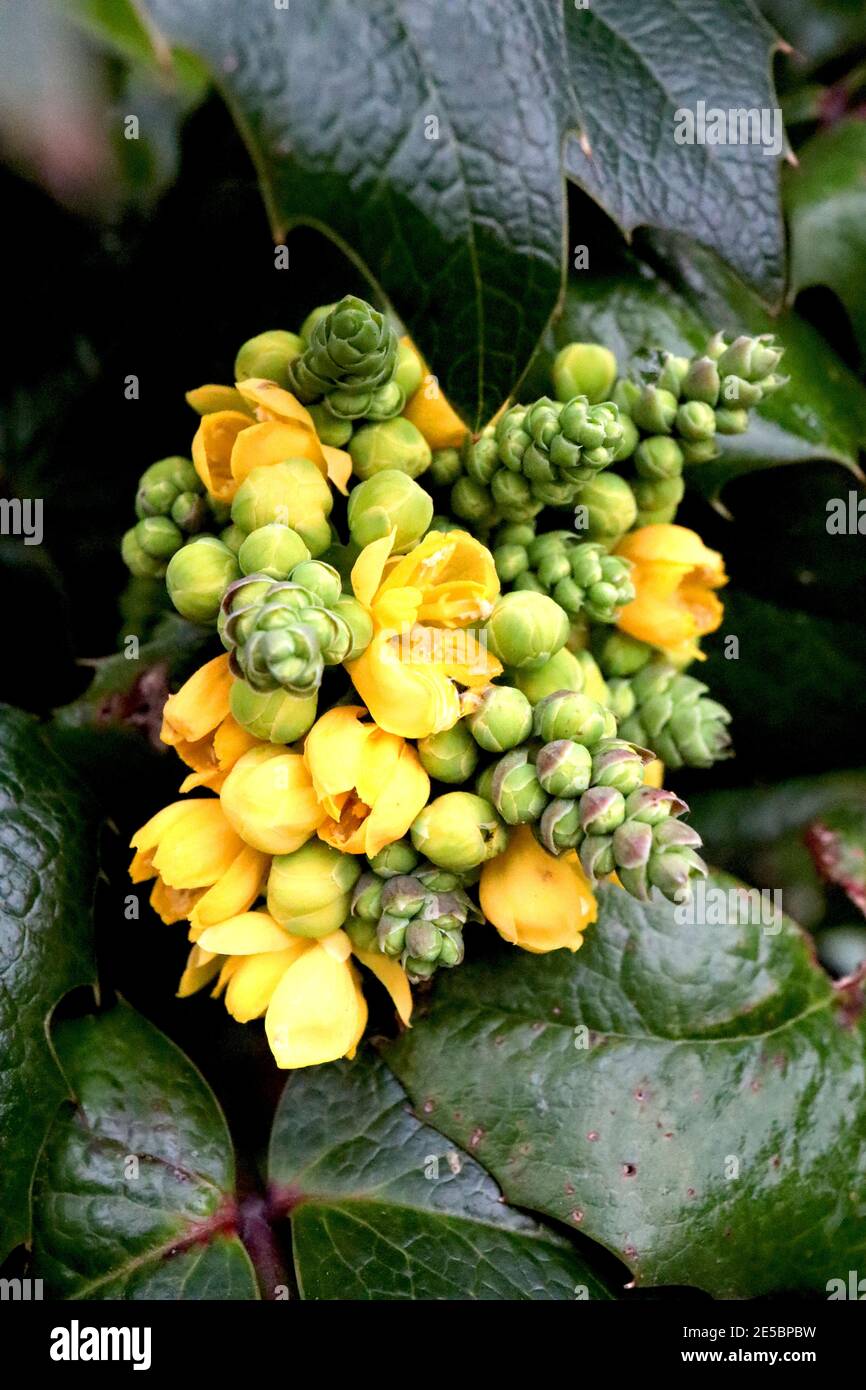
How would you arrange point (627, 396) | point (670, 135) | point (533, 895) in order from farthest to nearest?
point (670, 135)
point (627, 396)
point (533, 895)

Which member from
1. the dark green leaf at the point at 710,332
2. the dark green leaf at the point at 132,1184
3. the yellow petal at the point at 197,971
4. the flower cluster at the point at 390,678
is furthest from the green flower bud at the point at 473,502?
the dark green leaf at the point at 132,1184

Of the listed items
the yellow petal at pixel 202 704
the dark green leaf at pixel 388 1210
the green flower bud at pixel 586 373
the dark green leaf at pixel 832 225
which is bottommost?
the dark green leaf at pixel 388 1210

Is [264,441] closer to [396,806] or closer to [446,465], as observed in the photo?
[446,465]

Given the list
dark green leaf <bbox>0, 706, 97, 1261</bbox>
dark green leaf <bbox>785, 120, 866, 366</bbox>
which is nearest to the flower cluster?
dark green leaf <bbox>0, 706, 97, 1261</bbox>

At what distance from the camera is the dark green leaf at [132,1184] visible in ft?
2.78

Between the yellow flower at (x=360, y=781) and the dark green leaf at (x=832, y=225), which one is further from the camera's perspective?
the dark green leaf at (x=832, y=225)

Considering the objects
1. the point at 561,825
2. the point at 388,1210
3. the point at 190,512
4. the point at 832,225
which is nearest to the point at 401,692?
the point at 561,825

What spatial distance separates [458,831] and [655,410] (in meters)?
0.32

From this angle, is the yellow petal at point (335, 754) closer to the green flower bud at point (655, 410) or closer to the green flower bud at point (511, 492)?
the green flower bud at point (511, 492)

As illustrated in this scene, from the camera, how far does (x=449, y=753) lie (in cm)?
71

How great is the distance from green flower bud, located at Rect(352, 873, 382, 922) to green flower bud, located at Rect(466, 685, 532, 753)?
11 cm

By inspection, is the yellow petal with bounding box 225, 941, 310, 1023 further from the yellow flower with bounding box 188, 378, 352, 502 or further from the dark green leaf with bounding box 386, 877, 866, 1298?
the yellow flower with bounding box 188, 378, 352, 502

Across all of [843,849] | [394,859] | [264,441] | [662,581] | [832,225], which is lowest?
[843,849]
